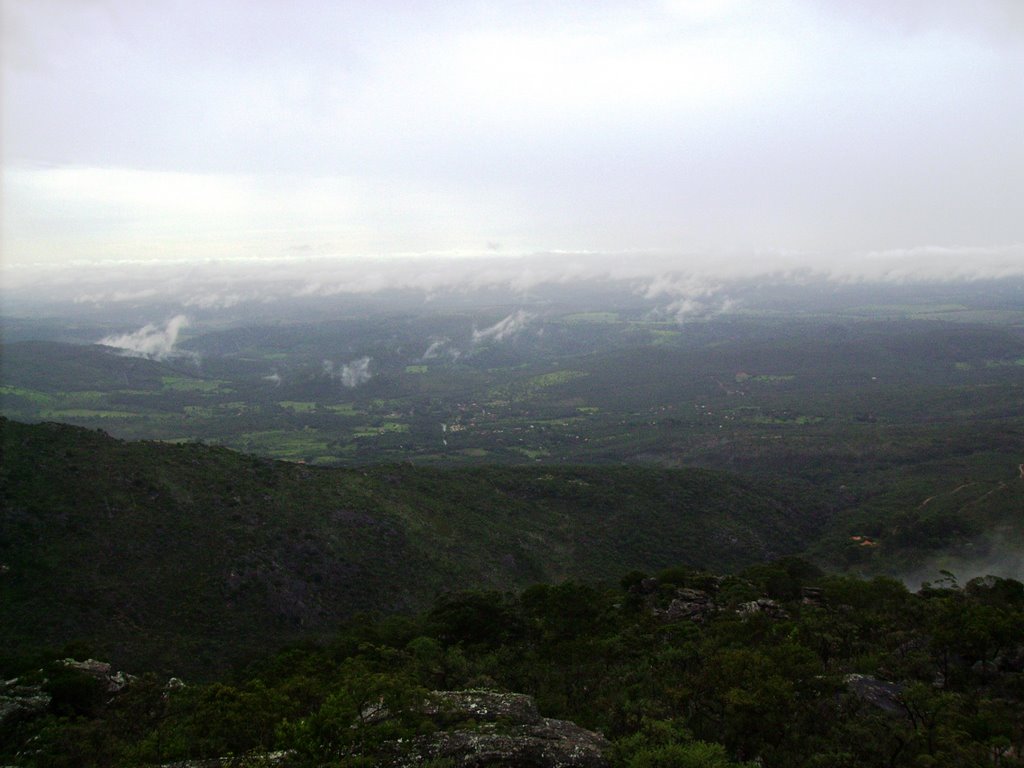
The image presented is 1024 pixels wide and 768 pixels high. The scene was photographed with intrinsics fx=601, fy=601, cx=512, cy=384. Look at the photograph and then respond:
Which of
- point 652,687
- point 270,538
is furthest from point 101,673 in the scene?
point 270,538

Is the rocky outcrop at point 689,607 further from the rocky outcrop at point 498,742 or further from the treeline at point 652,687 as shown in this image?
the rocky outcrop at point 498,742

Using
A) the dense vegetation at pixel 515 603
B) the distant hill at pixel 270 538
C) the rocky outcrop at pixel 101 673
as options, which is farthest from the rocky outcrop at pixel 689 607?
the rocky outcrop at pixel 101 673

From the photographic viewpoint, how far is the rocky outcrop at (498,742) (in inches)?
720

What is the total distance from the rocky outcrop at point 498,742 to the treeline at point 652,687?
84 centimetres

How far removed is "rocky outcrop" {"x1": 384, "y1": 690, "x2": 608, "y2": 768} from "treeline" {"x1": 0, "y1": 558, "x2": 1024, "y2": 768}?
2.74 feet

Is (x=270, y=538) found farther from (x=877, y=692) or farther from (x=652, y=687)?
(x=877, y=692)

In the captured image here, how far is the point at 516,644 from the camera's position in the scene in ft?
133

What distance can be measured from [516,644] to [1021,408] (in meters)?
179

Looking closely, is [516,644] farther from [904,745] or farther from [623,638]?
[904,745]

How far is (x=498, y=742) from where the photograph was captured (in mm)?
19000

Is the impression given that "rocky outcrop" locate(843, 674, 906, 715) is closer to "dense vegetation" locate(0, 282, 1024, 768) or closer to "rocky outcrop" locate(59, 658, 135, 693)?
"dense vegetation" locate(0, 282, 1024, 768)

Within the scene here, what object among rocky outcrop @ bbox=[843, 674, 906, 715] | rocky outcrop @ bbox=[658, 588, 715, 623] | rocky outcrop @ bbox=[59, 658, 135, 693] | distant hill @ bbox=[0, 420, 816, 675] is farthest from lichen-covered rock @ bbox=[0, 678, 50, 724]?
rocky outcrop @ bbox=[658, 588, 715, 623]

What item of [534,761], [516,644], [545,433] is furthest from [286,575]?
[545,433]

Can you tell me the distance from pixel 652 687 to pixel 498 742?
43.5ft
